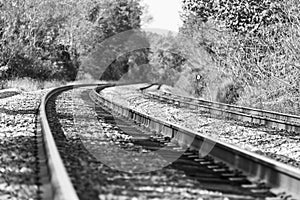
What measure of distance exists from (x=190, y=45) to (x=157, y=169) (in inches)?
1658

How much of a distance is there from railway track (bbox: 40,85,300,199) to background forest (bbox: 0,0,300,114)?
11.9 metres

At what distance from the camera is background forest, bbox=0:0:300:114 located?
78.5 ft

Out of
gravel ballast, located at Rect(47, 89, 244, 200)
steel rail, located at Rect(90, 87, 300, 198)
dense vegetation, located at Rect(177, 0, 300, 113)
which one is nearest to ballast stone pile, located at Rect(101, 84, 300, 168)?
steel rail, located at Rect(90, 87, 300, 198)

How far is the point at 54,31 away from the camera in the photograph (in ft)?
193

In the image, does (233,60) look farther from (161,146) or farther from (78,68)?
(78,68)

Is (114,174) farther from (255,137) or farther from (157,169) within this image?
(255,137)

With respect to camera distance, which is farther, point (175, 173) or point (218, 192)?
point (175, 173)

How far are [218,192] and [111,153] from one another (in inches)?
123

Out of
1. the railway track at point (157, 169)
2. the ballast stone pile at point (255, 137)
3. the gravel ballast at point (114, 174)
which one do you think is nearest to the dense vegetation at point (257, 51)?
the ballast stone pile at point (255, 137)

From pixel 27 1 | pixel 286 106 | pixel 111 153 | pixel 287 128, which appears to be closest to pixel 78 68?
pixel 27 1

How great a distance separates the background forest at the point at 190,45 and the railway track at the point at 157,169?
1191cm

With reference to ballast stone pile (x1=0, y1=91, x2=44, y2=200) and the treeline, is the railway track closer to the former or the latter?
ballast stone pile (x1=0, y1=91, x2=44, y2=200)

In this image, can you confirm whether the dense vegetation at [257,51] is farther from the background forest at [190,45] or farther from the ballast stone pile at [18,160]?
the ballast stone pile at [18,160]

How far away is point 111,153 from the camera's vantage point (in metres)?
9.12
